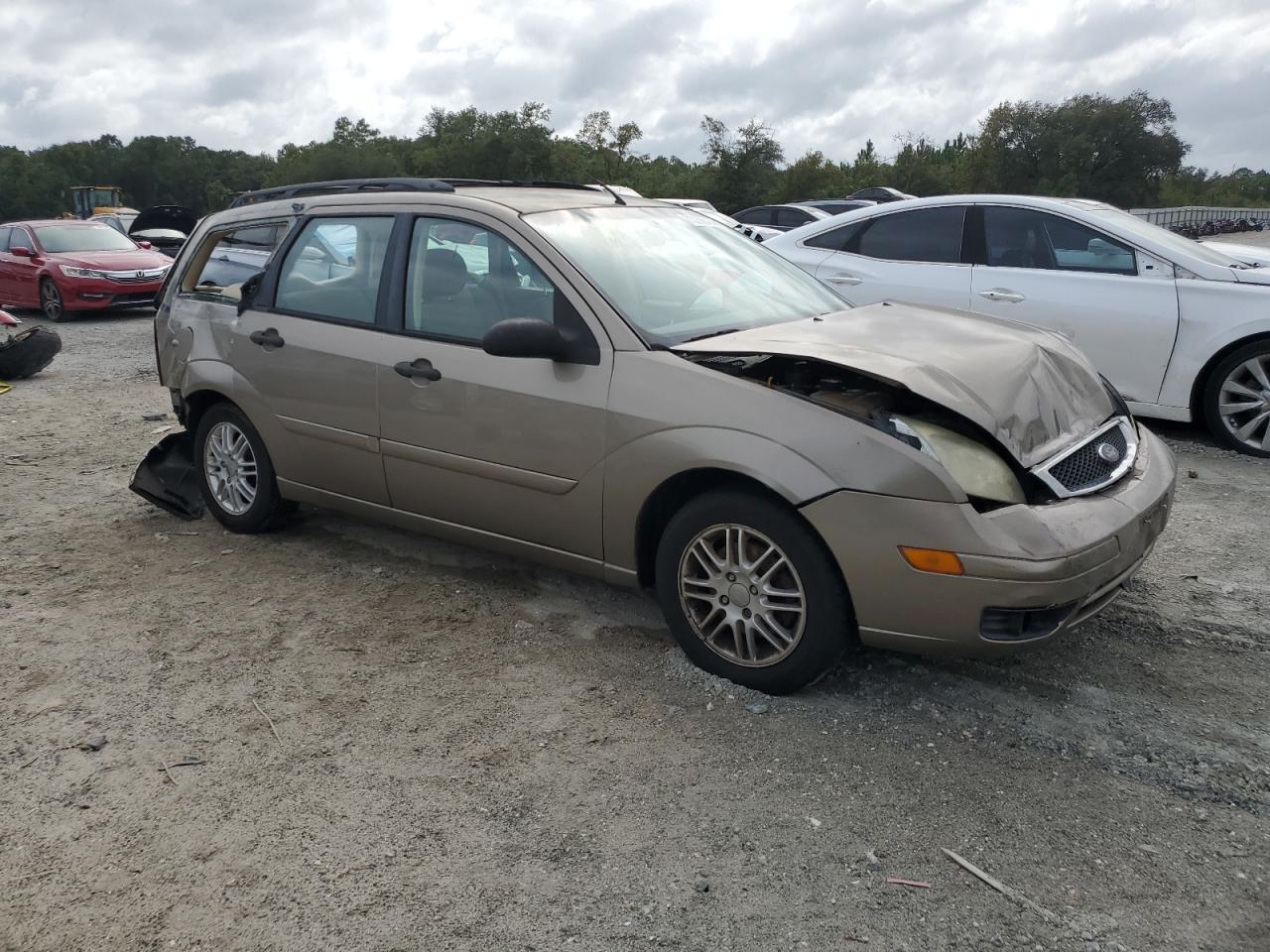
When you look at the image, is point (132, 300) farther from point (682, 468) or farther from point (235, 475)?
point (682, 468)

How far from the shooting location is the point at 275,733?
11.6 feet

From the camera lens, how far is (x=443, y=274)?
4414mm

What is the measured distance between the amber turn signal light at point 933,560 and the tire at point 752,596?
0.87ft

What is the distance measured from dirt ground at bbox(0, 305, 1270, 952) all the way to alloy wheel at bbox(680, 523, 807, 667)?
193 mm

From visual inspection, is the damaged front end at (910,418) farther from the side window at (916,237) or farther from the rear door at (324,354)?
the side window at (916,237)

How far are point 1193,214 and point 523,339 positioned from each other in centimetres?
3537

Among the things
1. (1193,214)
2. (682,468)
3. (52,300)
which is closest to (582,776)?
(682,468)

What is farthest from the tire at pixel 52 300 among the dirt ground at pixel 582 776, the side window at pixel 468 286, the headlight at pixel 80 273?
the side window at pixel 468 286

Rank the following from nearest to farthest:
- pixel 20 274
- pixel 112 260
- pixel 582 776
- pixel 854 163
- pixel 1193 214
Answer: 1. pixel 582 776
2. pixel 112 260
3. pixel 20 274
4. pixel 1193 214
5. pixel 854 163

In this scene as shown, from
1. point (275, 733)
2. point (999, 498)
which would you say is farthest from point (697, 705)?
point (275, 733)

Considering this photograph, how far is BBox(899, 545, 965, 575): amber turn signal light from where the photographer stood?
3119mm

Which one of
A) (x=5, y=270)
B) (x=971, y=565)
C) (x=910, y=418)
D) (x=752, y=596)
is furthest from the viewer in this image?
(x=5, y=270)

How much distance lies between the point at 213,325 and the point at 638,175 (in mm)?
51981

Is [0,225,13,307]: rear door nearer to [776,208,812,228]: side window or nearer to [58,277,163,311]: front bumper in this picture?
[58,277,163,311]: front bumper
